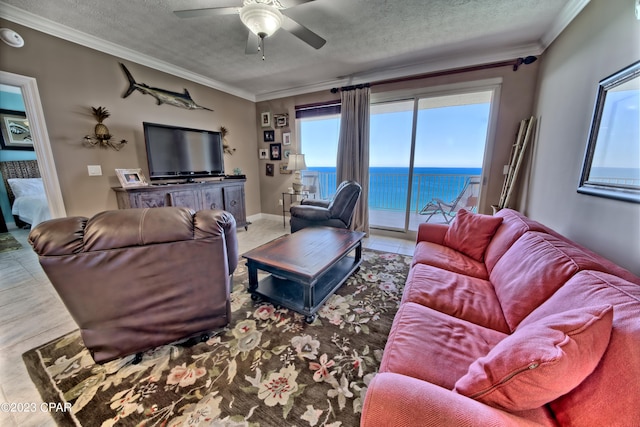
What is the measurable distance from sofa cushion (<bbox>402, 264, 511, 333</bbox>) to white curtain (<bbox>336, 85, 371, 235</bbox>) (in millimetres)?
2263

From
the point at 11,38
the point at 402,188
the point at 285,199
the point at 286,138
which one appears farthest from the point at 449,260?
the point at 11,38

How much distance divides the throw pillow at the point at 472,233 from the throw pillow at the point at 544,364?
4.36 ft

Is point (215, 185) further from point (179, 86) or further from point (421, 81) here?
point (421, 81)

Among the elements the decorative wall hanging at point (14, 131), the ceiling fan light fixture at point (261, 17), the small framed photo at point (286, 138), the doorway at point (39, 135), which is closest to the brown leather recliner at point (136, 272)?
the ceiling fan light fixture at point (261, 17)

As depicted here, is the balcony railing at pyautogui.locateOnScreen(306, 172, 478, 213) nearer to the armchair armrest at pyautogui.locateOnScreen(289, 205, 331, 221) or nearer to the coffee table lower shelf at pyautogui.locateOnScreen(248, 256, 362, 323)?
the armchair armrest at pyautogui.locateOnScreen(289, 205, 331, 221)

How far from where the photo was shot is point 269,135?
473 centimetres

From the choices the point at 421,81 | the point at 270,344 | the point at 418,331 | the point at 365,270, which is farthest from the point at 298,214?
the point at 421,81

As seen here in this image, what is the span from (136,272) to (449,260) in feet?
6.88

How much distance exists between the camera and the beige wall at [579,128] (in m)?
1.34

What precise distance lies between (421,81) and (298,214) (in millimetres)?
2598

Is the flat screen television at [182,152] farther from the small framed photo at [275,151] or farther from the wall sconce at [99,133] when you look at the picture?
the small framed photo at [275,151]

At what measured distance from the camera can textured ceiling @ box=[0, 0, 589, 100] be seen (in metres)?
2.06

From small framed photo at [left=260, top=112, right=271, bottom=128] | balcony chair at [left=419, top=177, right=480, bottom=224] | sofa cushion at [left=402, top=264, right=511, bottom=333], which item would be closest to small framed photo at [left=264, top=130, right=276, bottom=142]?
small framed photo at [left=260, top=112, right=271, bottom=128]

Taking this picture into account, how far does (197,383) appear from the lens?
129 cm
